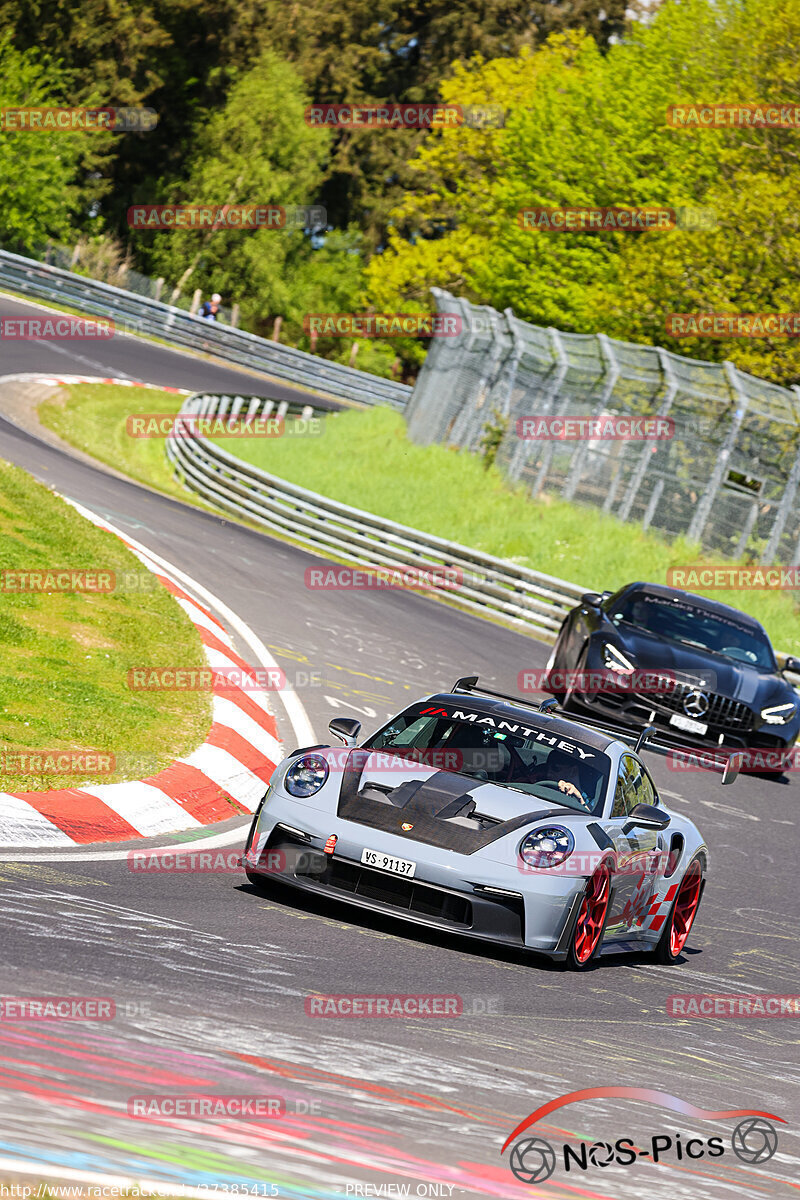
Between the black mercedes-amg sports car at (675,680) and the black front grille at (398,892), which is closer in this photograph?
the black front grille at (398,892)

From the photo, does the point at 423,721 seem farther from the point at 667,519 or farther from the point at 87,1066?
the point at 667,519

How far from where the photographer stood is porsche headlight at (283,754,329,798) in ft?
27.3

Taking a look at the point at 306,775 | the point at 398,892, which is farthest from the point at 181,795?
the point at 398,892

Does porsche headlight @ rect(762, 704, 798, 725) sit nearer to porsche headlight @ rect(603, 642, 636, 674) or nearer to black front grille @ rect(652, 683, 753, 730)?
black front grille @ rect(652, 683, 753, 730)

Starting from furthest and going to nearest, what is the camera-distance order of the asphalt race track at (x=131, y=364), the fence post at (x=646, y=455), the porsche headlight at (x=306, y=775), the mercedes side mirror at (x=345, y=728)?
the asphalt race track at (x=131, y=364), the fence post at (x=646, y=455), the mercedes side mirror at (x=345, y=728), the porsche headlight at (x=306, y=775)

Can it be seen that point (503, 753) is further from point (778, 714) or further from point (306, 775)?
point (778, 714)

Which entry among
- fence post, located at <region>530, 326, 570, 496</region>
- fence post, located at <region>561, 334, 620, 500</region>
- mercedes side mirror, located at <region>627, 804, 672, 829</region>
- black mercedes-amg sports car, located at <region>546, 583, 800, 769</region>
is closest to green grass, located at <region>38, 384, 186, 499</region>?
fence post, located at <region>530, 326, 570, 496</region>

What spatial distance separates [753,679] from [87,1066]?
12.4 meters

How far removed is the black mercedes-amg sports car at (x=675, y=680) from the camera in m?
16.0

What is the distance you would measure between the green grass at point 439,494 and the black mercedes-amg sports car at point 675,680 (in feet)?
24.5

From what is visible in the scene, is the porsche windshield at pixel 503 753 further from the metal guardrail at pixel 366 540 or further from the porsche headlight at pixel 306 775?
the metal guardrail at pixel 366 540

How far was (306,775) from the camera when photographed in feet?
27.7

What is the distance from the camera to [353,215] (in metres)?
81.9

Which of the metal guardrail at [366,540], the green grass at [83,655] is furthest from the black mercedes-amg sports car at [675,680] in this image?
the metal guardrail at [366,540]
